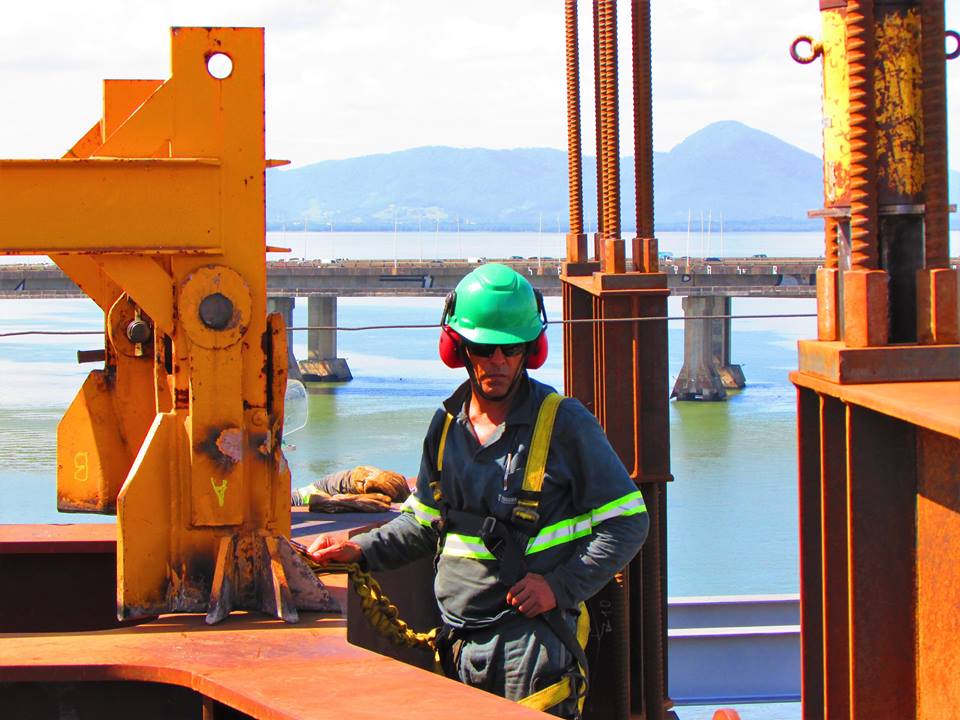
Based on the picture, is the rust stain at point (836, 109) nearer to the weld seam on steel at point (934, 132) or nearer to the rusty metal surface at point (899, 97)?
the rusty metal surface at point (899, 97)

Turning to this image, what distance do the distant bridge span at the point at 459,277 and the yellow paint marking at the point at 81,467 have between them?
46.4m

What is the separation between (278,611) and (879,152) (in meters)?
1.92

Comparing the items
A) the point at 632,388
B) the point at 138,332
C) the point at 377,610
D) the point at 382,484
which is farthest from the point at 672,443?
the point at 377,610

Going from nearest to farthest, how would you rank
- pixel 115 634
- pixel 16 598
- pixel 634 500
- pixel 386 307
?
1. pixel 634 500
2. pixel 115 634
3. pixel 16 598
4. pixel 386 307

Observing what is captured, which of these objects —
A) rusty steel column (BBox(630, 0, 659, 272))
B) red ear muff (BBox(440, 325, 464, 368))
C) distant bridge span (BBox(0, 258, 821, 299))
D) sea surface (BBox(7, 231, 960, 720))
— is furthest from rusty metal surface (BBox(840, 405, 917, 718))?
distant bridge span (BBox(0, 258, 821, 299))

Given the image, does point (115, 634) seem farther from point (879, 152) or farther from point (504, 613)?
point (879, 152)

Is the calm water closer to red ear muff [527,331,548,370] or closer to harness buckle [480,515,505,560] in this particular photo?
red ear muff [527,331,548,370]

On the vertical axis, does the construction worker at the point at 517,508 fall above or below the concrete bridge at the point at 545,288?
below

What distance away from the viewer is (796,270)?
180ft

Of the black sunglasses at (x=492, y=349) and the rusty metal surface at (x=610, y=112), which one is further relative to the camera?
the rusty metal surface at (x=610, y=112)

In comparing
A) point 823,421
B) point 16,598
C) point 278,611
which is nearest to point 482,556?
point 278,611

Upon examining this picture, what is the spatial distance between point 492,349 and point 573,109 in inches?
257

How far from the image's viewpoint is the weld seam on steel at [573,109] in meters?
9.40

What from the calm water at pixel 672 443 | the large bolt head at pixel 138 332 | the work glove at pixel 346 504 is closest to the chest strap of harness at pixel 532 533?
the large bolt head at pixel 138 332
